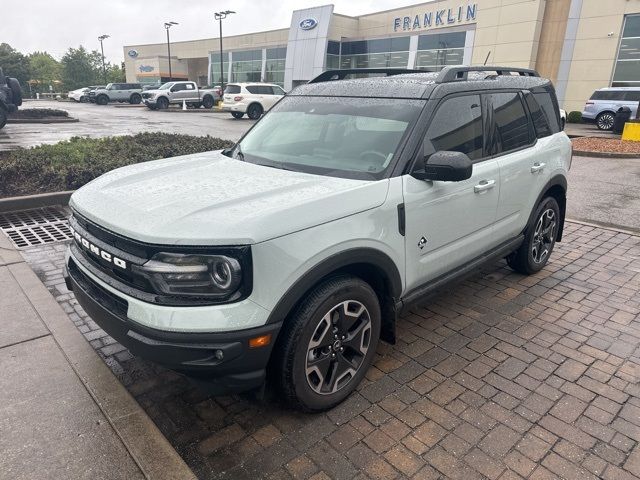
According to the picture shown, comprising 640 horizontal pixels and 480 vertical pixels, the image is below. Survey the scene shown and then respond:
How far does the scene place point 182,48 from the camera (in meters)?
70.2

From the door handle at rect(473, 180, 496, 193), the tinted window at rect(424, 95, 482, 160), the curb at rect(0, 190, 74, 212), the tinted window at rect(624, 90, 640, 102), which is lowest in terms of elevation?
the curb at rect(0, 190, 74, 212)

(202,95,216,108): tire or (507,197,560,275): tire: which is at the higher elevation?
(202,95,216,108): tire

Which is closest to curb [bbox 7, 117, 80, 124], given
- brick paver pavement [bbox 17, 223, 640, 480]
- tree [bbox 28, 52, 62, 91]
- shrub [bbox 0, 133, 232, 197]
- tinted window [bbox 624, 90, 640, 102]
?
shrub [bbox 0, 133, 232, 197]

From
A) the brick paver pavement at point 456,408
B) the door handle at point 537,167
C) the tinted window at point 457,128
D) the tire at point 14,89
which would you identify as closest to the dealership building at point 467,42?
the tire at point 14,89

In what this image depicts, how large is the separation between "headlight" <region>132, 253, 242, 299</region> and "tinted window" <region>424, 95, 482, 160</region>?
159 centimetres

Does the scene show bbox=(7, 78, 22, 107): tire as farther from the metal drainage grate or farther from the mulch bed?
the mulch bed

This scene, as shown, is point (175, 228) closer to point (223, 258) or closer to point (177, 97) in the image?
point (223, 258)

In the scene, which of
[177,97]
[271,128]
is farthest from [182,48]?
[271,128]

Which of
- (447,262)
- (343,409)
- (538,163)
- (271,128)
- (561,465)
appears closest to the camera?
(561,465)

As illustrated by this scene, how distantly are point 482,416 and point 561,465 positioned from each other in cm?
48

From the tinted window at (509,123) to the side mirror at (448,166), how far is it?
3.60ft

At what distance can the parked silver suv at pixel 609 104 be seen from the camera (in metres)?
21.2

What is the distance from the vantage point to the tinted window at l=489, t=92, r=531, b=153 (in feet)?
12.5

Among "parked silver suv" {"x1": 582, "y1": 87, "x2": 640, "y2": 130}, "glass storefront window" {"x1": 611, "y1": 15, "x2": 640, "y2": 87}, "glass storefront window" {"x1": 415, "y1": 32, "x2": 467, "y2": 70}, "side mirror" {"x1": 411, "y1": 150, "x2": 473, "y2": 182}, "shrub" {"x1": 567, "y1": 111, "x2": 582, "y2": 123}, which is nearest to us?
"side mirror" {"x1": 411, "y1": 150, "x2": 473, "y2": 182}
